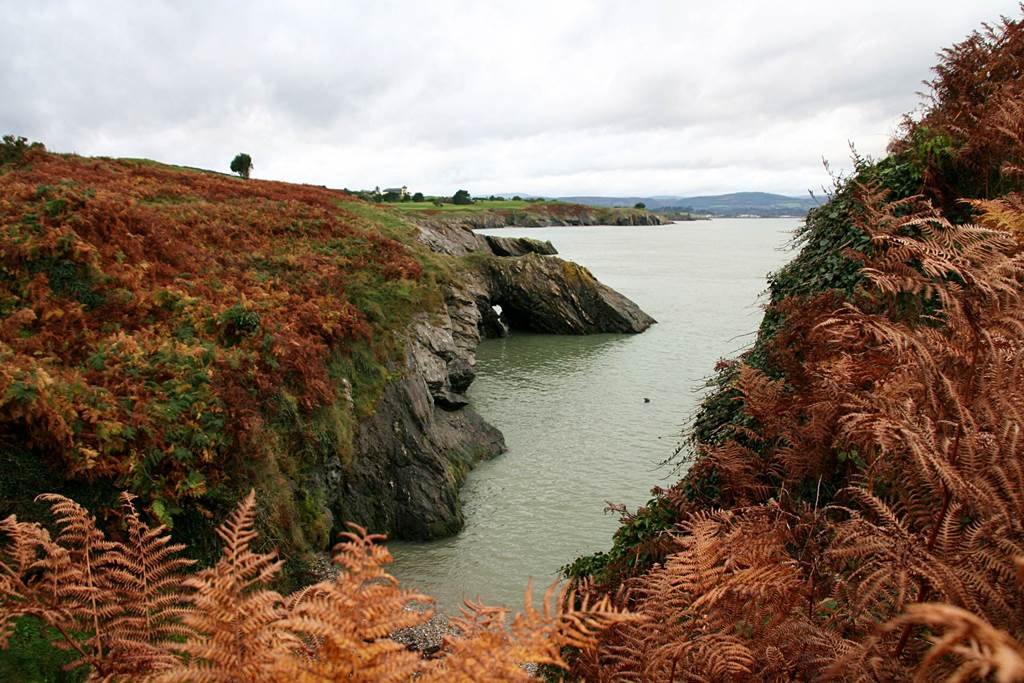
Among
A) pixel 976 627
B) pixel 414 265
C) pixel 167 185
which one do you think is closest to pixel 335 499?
pixel 414 265

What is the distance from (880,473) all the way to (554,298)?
95.7 feet

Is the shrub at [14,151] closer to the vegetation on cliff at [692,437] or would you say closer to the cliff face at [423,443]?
the vegetation on cliff at [692,437]

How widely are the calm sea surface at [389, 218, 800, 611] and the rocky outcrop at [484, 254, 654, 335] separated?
107 centimetres

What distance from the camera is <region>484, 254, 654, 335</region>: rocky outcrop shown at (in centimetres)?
3312

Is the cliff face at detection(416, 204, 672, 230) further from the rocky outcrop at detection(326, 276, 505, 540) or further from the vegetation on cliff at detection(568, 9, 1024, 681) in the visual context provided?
the vegetation on cliff at detection(568, 9, 1024, 681)

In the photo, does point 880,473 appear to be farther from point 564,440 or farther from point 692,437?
point 564,440

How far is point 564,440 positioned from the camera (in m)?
17.6

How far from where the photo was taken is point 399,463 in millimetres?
12734

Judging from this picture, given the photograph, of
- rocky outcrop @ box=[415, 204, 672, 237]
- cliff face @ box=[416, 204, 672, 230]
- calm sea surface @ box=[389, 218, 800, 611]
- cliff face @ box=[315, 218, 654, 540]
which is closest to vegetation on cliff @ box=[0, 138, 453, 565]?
cliff face @ box=[315, 218, 654, 540]

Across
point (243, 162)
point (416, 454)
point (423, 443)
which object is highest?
point (243, 162)

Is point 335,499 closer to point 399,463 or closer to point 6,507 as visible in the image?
point 399,463

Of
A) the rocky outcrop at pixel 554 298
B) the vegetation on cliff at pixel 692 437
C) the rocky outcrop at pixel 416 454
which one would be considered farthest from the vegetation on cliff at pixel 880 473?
the rocky outcrop at pixel 554 298

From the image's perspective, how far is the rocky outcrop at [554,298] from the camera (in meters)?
33.1

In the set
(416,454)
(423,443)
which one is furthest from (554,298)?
(416,454)
